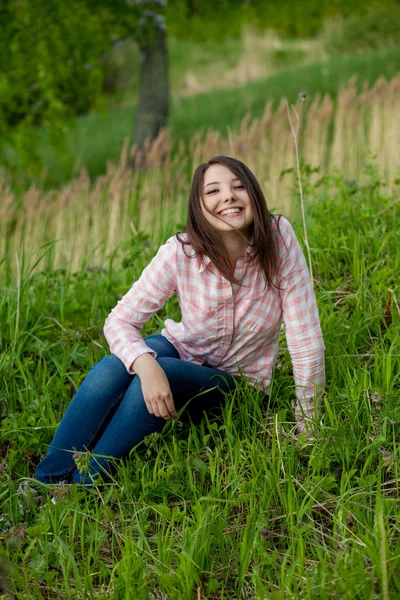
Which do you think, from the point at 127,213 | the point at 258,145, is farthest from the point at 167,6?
the point at 127,213

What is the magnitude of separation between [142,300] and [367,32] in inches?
672

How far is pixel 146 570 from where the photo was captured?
5.57 ft

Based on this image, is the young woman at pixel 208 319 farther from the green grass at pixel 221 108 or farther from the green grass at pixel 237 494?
the green grass at pixel 221 108

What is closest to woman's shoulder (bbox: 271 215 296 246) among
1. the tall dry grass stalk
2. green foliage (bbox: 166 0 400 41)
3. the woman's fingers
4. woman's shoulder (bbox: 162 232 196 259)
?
woman's shoulder (bbox: 162 232 196 259)

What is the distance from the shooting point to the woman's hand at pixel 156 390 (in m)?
Answer: 2.00

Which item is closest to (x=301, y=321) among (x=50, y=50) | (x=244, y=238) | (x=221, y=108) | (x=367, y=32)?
(x=244, y=238)

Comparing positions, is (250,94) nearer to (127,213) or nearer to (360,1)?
(360,1)

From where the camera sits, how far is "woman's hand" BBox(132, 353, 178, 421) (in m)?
2.00

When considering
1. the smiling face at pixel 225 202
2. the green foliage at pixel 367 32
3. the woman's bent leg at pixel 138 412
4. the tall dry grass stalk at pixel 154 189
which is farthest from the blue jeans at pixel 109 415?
the green foliage at pixel 367 32

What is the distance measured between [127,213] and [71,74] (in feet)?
9.91

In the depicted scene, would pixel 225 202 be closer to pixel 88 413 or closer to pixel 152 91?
pixel 88 413

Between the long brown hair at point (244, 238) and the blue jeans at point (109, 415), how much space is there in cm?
34

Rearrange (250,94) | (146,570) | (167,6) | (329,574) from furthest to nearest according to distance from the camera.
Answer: (250,94) < (167,6) < (146,570) < (329,574)

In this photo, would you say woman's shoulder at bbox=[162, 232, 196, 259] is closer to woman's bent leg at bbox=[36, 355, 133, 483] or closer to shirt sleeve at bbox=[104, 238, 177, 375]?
shirt sleeve at bbox=[104, 238, 177, 375]
